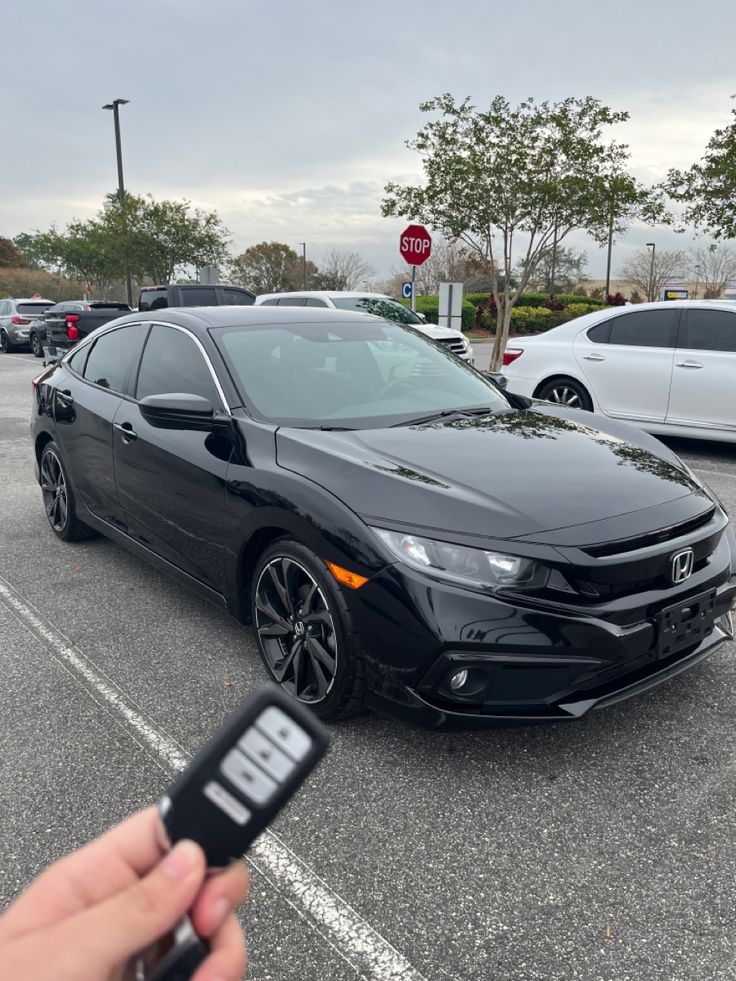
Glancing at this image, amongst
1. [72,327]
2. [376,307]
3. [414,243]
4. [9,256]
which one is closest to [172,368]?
[376,307]

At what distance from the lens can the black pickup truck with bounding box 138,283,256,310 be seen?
1736 cm

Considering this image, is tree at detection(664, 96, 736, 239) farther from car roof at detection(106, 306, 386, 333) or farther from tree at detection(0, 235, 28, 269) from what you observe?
tree at detection(0, 235, 28, 269)

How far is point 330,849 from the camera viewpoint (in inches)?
97.2

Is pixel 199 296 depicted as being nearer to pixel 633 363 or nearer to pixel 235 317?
pixel 633 363

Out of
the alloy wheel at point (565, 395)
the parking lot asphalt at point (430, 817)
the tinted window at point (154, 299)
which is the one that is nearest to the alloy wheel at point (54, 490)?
the parking lot asphalt at point (430, 817)

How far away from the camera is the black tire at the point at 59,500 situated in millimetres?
5395

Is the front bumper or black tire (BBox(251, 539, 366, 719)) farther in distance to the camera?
black tire (BBox(251, 539, 366, 719))

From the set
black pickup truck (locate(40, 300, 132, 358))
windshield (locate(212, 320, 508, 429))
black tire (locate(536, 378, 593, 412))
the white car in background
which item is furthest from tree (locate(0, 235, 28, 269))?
windshield (locate(212, 320, 508, 429))

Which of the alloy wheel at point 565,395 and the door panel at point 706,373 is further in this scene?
the alloy wheel at point 565,395

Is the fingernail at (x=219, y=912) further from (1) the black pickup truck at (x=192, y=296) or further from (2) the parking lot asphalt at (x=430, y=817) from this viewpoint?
(1) the black pickup truck at (x=192, y=296)

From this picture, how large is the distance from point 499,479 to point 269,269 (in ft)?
172

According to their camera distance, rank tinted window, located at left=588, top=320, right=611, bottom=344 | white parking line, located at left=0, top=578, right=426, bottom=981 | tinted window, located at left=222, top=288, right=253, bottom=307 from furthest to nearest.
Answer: tinted window, located at left=222, top=288, right=253, bottom=307 → tinted window, located at left=588, top=320, right=611, bottom=344 → white parking line, located at left=0, top=578, right=426, bottom=981

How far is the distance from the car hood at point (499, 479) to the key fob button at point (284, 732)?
209cm

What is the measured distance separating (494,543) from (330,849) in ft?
3.50
